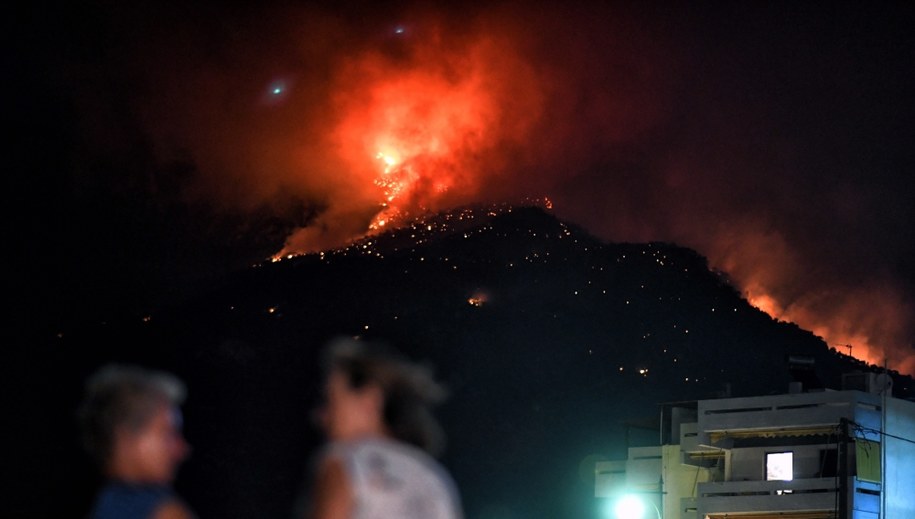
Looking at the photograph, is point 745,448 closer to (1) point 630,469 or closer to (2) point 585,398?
(1) point 630,469

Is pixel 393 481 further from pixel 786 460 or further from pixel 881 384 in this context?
pixel 881 384

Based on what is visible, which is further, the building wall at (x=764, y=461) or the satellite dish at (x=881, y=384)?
the satellite dish at (x=881, y=384)

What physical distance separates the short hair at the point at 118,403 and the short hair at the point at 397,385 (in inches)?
25.0

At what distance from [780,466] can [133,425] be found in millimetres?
49048

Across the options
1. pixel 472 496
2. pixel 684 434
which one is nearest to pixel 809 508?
pixel 684 434

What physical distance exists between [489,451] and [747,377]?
79.5 feet

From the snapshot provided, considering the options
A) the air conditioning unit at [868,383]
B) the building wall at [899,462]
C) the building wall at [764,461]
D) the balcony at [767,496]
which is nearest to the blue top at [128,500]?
the balcony at [767,496]

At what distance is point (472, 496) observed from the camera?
12500 cm

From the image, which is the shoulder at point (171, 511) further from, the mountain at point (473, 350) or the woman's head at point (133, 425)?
the mountain at point (473, 350)

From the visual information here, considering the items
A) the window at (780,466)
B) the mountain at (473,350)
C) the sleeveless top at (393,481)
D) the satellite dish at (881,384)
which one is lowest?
the sleeveless top at (393,481)

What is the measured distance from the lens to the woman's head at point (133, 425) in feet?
17.0

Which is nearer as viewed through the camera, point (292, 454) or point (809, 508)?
point (809, 508)

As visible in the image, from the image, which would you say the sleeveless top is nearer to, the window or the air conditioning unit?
the window

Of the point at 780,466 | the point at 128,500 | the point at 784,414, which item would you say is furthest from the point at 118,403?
the point at 784,414
